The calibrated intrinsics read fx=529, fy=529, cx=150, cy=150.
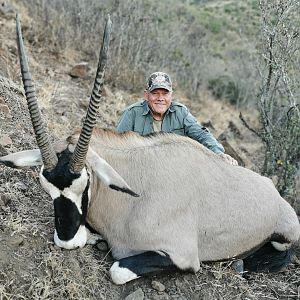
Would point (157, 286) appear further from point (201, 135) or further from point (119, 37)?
point (119, 37)

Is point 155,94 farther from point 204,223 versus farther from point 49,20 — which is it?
point 49,20

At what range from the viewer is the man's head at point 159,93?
553cm

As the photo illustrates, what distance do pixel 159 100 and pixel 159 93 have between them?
75mm

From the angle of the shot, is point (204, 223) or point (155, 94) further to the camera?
point (155, 94)

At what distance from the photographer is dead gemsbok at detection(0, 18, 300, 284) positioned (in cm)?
377

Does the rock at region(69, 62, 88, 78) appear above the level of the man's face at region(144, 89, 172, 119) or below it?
below

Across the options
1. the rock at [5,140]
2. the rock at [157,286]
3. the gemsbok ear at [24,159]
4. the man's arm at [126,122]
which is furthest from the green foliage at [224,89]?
the gemsbok ear at [24,159]

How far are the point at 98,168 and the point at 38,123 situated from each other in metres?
0.57

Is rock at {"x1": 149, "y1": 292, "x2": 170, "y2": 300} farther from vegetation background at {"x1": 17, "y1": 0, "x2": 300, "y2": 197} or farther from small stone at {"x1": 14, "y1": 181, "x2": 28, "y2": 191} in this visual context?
vegetation background at {"x1": 17, "y1": 0, "x2": 300, "y2": 197}

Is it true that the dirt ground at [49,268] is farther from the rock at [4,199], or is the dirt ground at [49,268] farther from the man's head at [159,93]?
the man's head at [159,93]

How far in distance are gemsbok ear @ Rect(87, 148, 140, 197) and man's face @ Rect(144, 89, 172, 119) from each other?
172 centimetres

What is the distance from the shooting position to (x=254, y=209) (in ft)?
15.6

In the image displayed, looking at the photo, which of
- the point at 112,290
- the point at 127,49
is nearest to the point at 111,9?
the point at 127,49

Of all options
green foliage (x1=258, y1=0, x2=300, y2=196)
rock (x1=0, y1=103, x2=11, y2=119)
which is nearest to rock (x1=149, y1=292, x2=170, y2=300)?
rock (x1=0, y1=103, x2=11, y2=119)
